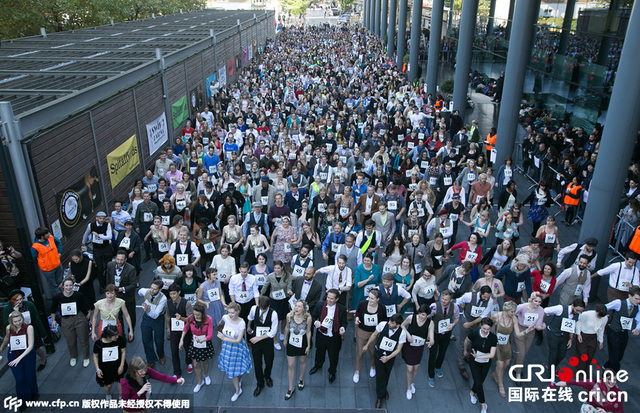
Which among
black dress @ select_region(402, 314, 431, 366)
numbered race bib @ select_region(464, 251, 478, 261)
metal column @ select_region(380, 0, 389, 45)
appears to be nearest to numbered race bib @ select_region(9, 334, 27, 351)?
black dress @ select_region(402, 314, 431, 366)

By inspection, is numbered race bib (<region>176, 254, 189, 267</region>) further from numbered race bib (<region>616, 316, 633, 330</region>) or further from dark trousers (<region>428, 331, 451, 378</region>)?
numbered race bib (<region>616, 316, 633, 330</region>)

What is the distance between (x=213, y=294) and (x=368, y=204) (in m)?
4.14

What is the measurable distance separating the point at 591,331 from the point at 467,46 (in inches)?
621

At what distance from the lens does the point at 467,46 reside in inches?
800

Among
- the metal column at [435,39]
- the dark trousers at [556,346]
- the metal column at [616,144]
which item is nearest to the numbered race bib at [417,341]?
the dark trousers at [556,346]

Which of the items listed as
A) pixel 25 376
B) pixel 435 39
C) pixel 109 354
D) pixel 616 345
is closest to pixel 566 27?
pixel 435 39

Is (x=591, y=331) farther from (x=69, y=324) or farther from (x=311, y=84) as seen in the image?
(x=311, y=84)

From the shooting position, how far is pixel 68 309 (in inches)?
284

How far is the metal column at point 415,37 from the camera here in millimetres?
29161

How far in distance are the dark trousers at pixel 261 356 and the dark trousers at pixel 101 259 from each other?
12.8 ft

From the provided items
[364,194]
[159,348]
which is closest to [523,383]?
[364,194]

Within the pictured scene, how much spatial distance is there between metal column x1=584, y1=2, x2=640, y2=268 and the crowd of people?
0.99 m

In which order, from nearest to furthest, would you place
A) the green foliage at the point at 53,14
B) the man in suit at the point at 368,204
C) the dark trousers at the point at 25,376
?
1. the dark trousers at the point at 25,376
2. the man in suit at the point at 368,204
3. the green foliage at the point at 53,14

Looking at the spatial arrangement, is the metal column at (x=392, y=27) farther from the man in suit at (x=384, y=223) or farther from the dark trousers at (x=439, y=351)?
the dark trousers at (x=439, y=351)
